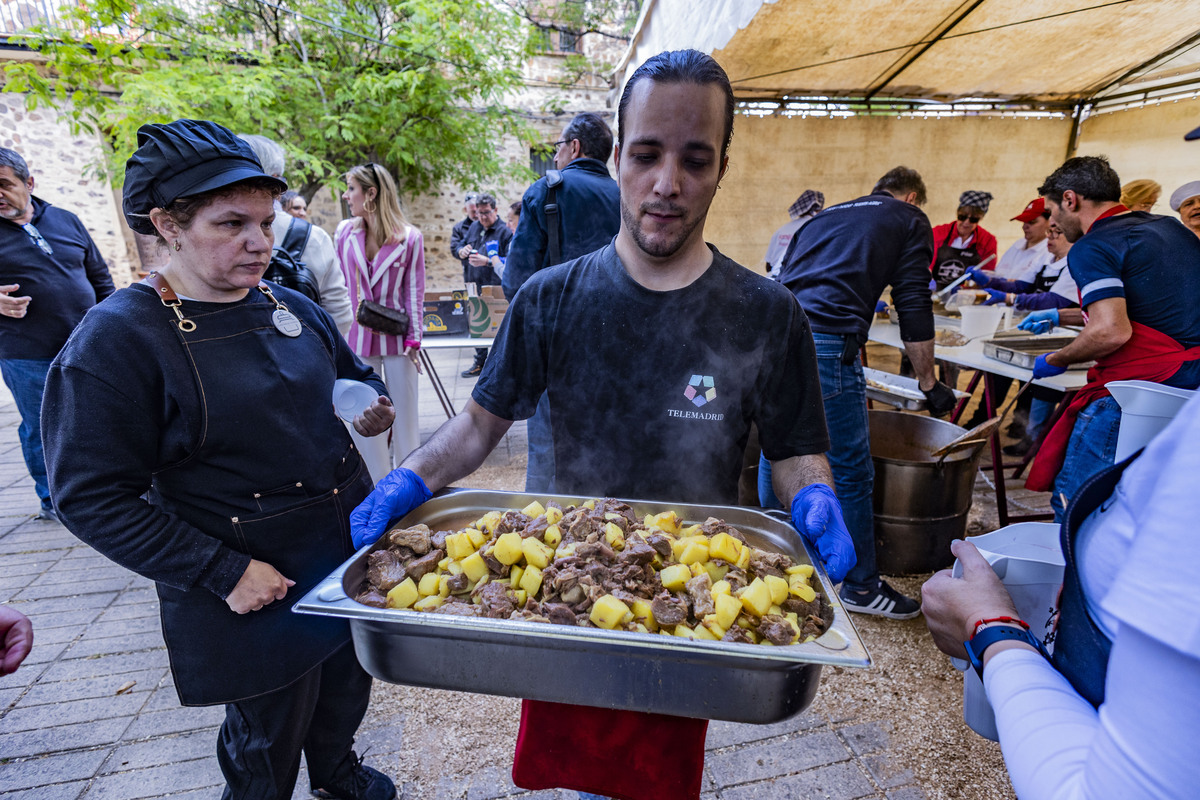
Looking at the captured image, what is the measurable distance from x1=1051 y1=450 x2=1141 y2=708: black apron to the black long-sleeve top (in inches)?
93.8

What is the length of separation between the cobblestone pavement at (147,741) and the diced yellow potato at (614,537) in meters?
1.35

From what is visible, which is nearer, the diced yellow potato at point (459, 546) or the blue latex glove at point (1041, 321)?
the diced yellow potato at point (459, 546)

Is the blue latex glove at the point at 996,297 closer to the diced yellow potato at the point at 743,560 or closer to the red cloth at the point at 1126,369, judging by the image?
the red cloth at the point at 1126,369

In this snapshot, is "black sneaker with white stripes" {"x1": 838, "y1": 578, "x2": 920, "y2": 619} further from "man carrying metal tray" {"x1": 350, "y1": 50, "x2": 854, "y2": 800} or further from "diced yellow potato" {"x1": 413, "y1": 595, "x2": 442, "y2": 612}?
"diced yellow potato" {"x1": 413, "y1": 595, "x2": 442, "y2": 612}

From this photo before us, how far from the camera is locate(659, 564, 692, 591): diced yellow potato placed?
131 centimetres

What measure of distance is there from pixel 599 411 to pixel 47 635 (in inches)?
136

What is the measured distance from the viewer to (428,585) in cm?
134

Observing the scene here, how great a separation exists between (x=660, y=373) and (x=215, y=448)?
124cm

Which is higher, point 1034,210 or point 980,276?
point 1034,210

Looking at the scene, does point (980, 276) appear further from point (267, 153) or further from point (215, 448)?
point (215, 448)

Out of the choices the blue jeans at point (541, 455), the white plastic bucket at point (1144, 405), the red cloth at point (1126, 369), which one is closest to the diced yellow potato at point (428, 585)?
the blue jeans at point (541, 455)

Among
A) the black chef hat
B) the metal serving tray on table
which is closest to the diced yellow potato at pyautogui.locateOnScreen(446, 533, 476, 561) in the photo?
the black chef hat

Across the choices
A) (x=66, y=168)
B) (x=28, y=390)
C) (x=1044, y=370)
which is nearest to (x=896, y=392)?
(x=1044, y=370)

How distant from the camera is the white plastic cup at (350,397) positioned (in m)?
1.85
